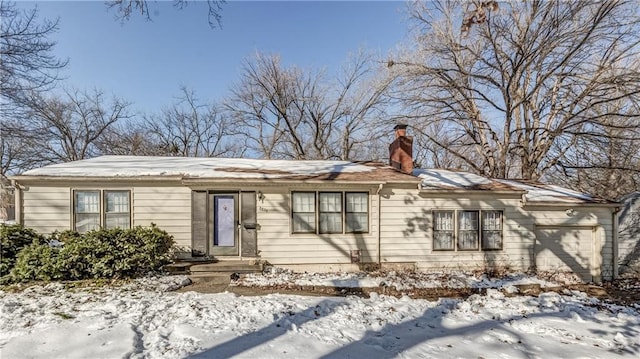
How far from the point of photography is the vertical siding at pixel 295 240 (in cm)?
899

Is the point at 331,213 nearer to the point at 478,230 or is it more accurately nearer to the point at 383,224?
the point at 383,224

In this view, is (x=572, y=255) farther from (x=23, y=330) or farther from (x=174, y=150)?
(x=174, y=150)

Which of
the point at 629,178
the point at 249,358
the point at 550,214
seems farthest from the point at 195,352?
the point at 629,178

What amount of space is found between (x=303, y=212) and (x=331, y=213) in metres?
0.83

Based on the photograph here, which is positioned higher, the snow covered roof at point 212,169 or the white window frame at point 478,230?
the snow covered roof at point 212,169

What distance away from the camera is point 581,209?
9891 mm

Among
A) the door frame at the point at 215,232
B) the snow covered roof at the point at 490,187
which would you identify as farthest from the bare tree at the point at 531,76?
the door frame at the point at 215,232

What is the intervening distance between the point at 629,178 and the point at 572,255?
40.7 feet

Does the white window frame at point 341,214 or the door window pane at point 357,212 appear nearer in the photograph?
the white window frame at point 341,214

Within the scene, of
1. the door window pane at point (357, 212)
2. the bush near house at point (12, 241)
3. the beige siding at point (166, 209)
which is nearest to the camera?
the bush near house at point (12, 241)

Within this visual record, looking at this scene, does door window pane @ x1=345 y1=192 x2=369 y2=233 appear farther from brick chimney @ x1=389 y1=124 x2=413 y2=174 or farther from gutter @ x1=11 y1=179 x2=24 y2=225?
gutter @ x1=11 y1=179 x2=24 y2=225

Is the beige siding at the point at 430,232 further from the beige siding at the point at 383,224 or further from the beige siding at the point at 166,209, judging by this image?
the beige siding at the point at 166,209

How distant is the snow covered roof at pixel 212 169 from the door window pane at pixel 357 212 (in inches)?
23.5

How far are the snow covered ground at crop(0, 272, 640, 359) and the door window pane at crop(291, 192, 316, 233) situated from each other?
309cm
